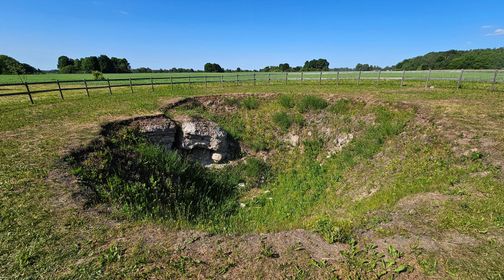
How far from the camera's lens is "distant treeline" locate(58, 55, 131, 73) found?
8862cm

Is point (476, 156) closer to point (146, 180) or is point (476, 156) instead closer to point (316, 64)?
point (146, 180)

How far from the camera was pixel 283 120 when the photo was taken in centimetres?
1486

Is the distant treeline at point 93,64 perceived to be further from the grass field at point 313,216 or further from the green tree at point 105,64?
the grass field at point 313,216

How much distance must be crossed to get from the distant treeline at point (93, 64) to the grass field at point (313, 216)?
92300 millimetres

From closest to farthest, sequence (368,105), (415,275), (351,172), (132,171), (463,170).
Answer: (415,275) → (463,170) → (132,171) → (351,172) → (368,105)

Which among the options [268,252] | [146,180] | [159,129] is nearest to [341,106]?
[159,129]

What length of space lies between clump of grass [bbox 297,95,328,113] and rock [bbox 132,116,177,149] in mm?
7507

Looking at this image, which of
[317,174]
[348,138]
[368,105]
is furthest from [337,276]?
[368,105]

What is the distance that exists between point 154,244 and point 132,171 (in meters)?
4.34

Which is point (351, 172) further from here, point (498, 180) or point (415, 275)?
point (415, 275)

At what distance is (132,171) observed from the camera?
786cm

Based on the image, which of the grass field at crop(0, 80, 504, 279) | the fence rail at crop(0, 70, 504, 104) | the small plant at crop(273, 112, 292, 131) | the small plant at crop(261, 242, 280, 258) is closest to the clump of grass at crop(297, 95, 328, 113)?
the small plant at crop(273, 112, 292, 131)

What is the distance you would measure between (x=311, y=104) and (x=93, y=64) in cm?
9775

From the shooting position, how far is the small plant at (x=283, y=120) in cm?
1471
